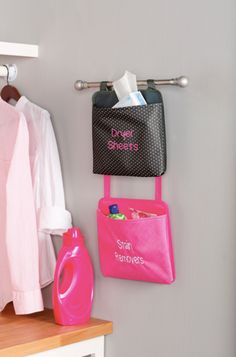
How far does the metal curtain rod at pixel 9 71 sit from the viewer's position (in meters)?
2.99

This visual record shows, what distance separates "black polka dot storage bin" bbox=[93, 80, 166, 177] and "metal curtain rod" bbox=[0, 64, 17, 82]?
550 millimetres

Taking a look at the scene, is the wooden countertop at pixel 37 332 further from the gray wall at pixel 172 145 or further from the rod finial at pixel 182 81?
Result: the rod finial at pixel 182 81

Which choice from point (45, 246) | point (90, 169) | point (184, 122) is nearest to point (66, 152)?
point (90, 169)

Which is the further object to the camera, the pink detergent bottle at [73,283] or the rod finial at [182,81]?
the pink detergent bottle at [73,283]

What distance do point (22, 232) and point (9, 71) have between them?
69cm

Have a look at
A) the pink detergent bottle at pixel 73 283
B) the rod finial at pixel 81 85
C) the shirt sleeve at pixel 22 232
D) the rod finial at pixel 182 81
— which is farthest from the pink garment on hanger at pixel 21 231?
the rod finial at pixel 182 81

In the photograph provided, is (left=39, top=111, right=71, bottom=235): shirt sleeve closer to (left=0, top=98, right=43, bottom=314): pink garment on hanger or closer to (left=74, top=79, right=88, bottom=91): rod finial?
(left=0, top=98, right=43, bottom=314): pink garment on hanger

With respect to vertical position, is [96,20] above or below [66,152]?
above

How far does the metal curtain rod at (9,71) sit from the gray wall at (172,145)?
167 mm

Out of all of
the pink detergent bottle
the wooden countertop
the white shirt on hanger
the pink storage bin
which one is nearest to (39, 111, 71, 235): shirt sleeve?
the white shirt on hanger

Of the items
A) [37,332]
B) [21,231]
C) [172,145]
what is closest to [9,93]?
[21,231]

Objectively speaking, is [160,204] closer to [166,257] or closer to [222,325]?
[166,257]

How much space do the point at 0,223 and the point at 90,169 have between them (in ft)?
1.38

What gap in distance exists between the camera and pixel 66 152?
2.85 meters
